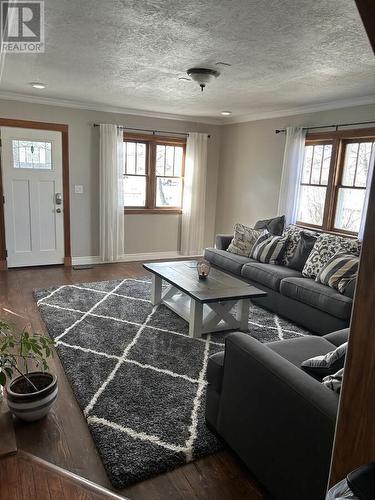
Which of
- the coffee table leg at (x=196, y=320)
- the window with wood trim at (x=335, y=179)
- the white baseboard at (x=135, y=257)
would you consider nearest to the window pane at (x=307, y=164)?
the window with wood trim at (x=335, y=179)

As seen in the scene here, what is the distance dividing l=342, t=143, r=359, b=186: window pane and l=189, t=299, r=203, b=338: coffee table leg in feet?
8.39

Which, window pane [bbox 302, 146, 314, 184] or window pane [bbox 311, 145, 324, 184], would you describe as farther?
window pane [bbox 302, 146, 314, 184]

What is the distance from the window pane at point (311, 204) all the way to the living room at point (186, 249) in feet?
0.11

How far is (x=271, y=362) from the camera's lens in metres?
1.72

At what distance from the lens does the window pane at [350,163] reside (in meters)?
4.46

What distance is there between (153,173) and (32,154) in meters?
1.90

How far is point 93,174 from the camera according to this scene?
5.77m

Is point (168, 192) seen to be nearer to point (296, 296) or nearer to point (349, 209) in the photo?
point (349, 209)

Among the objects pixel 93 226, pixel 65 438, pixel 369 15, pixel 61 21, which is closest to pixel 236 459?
pixel 65 438

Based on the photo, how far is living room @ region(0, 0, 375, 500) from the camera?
67.6 inches

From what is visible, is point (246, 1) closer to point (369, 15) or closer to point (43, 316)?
point (369, 15)

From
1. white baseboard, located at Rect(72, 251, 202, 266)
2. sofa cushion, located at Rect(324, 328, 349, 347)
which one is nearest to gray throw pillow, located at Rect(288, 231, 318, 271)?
sofa cushion, located at Rect(324, 328, 349, 347)

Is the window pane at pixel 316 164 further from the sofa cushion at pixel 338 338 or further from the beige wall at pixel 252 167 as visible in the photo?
the sofa cushion at pixel 338 338

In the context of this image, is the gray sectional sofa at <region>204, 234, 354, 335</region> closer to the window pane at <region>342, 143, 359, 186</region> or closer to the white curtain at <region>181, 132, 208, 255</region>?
the window pane at <region>342, 143, 359, 186</region>
